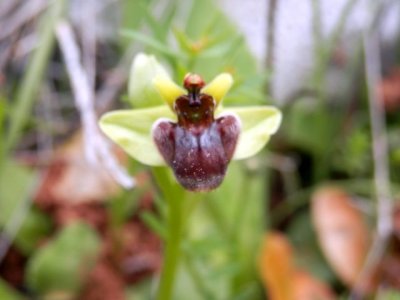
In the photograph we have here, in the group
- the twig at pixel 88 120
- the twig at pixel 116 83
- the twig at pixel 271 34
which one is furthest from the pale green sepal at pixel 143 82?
the twig at pixel 116 83

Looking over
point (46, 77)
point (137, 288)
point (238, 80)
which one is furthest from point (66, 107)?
point (238, 80)

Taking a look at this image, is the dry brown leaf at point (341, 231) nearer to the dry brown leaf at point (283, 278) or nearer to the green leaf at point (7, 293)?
the dry brown leaf at point (283, 278)

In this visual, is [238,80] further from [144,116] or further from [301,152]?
[301,152]

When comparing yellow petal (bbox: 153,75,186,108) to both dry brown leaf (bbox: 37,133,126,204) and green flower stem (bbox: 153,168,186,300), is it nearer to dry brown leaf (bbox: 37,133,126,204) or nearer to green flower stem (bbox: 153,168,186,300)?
green flower stem (bbox: 153,168,186,300)

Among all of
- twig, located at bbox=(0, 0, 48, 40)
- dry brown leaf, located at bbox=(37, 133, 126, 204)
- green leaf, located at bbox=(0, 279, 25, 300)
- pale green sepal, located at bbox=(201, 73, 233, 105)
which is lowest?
green leaf, located at bbox=(0, 279, 25, 300)

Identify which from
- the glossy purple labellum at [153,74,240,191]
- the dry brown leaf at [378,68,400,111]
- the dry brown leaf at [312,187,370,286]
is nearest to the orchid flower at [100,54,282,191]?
the glossy purple labellum at [153,74,240,191]

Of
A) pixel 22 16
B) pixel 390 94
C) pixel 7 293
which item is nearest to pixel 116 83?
pixel 22 16
